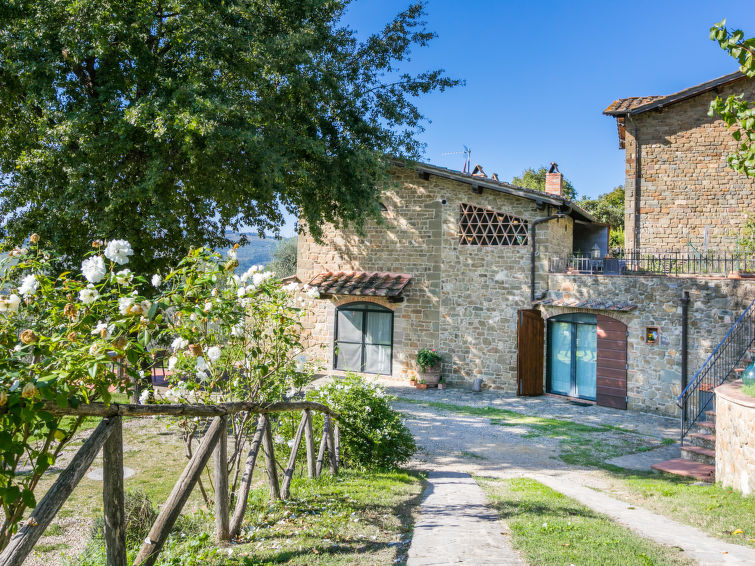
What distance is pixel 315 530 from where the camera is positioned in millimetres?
3668

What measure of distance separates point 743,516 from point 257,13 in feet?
34.6

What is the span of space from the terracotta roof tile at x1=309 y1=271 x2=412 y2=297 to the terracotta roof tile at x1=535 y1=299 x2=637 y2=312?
13.3 feet

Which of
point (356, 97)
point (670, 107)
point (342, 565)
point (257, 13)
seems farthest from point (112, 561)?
point (670, 107)

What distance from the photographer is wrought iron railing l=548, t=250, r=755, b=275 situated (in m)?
10.8

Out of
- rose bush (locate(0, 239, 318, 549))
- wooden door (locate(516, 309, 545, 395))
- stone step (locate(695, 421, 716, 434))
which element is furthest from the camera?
wooden door (locate(516, 309, 545, 395))

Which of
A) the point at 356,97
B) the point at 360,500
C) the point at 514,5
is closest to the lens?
the point at 360,500

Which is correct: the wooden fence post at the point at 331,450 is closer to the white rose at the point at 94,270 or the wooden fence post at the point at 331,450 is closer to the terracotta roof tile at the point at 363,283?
the white rose at the point at 94,270

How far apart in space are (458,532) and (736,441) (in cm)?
421

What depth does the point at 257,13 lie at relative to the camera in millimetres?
9906

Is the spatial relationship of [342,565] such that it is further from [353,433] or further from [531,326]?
[531,326]

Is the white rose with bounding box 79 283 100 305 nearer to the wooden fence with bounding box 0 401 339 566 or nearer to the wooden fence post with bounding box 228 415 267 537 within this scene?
the wooden fence with bounding box 0 401 339 566

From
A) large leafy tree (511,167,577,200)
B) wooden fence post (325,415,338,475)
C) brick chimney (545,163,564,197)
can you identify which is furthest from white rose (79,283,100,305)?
large leafy tree (511,167,577,200)

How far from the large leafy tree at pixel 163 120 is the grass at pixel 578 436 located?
512 centimetres

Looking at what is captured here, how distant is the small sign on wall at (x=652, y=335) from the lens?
441 inches
